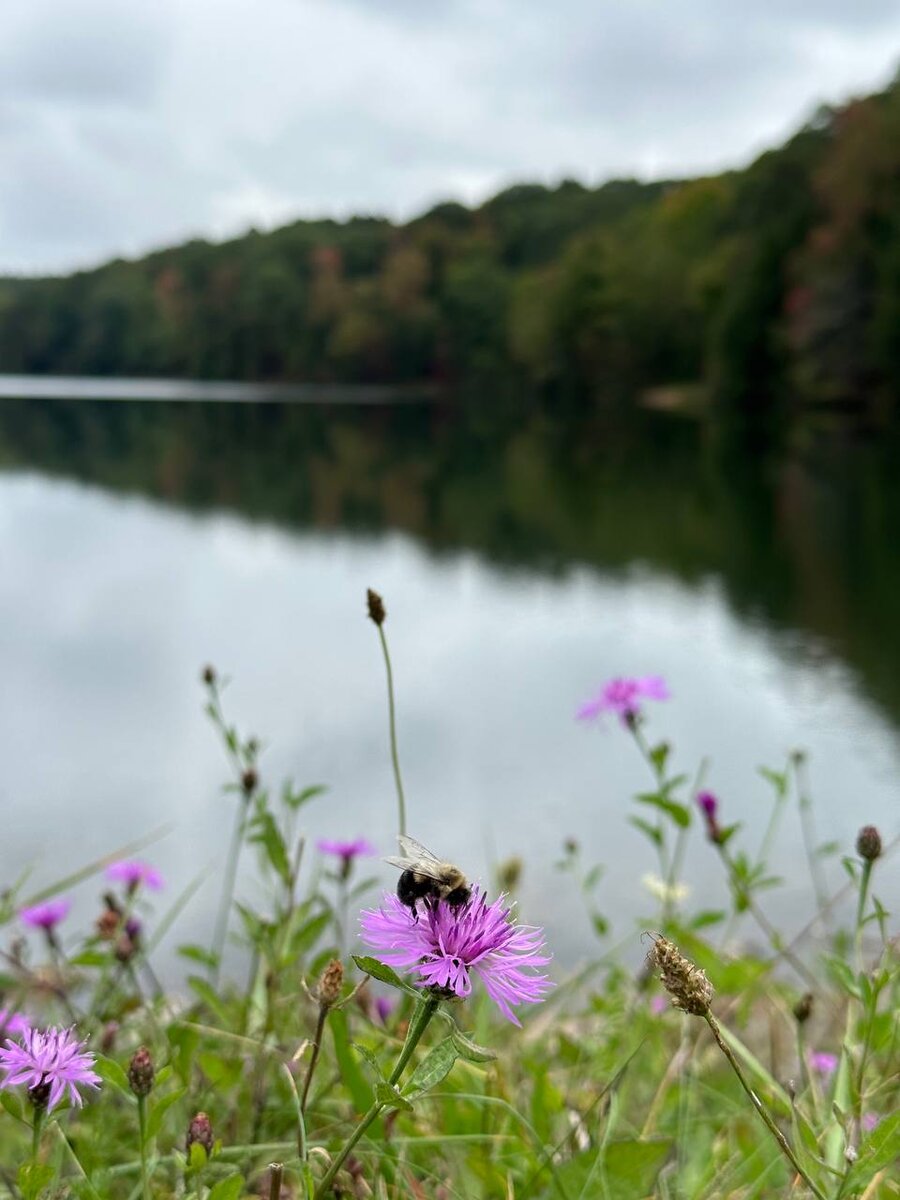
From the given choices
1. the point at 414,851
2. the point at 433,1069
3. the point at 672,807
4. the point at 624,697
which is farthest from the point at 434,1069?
the point at 624,697

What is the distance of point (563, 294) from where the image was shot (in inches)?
1684

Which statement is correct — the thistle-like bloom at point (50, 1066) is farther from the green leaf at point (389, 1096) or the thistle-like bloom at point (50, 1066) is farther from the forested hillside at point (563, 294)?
the forested hillside at point (563, 294)

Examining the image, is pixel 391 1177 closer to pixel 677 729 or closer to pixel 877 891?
pixel 877 891

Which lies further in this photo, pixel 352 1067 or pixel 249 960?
pixel 249 960

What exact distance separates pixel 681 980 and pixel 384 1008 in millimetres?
1301

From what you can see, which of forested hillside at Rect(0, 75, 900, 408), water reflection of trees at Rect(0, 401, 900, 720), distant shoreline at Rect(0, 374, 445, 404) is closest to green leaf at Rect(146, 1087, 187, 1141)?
water reflection of trees at Rect(0, 401, 900, 720)

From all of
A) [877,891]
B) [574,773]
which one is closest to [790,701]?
[574,773]

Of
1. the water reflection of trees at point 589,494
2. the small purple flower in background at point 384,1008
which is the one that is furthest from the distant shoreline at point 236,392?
the small purple flower in background at point 384,1008

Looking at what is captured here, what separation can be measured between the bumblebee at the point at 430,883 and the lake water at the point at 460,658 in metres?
1.85

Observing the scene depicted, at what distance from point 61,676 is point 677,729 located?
323 cm

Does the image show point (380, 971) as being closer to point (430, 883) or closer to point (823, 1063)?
point (430, 883)

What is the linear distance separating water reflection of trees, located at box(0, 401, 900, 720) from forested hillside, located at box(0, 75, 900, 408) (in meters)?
3.91

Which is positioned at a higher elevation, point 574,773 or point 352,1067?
point 352,1067

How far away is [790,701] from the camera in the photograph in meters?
5.58
